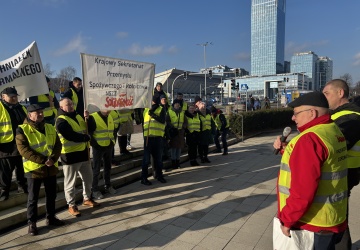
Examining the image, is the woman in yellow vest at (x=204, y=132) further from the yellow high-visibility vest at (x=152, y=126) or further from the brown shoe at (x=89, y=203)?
the brown shoe at (x=89, y=203)

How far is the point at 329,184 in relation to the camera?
7.17ft

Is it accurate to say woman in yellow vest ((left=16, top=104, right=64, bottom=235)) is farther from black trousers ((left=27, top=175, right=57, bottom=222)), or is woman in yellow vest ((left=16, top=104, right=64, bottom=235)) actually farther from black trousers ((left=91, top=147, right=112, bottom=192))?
black trousers ((left=91, top=147, right=112, bottom=192))

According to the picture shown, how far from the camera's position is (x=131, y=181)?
695cm

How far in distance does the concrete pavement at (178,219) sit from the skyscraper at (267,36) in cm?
12554

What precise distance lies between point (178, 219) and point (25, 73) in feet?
12.2

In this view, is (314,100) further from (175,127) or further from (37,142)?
(175,127)

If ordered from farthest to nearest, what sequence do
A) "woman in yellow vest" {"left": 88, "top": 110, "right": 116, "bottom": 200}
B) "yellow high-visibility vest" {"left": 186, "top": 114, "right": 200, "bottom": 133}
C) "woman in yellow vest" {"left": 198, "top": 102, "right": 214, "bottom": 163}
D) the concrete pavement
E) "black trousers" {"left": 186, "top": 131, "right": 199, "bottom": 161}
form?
1. "woman in yellow vest" {"left": 198, "top": 102, "right": 214, "bottom": 163}
2. "black trousers" {"left": 186, "top": 131, "right": 199, "bottom": 161}
3. "yellow high-visibility vest" {"left": 186, "top": 114, "right": 200, "bottom": 133}
4. "woman in yellow vest" {"left": 88, "top": 110, "right": 116, "bottom": 200}
5. the concrete pavement

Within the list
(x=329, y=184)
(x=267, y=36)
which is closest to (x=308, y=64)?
(x=267, y=36)

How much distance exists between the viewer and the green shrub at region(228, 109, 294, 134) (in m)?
14.7

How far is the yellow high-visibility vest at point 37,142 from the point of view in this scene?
4281 millimetres

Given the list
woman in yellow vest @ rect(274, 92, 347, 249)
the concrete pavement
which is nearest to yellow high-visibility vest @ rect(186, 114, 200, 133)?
the concrete pavement

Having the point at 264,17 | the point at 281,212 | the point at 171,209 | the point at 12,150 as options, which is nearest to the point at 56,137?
the point at 12,150

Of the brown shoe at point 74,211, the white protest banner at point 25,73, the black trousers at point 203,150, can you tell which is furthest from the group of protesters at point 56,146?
the black trousers at point 203,150

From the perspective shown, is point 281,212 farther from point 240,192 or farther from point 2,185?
point 2,185
